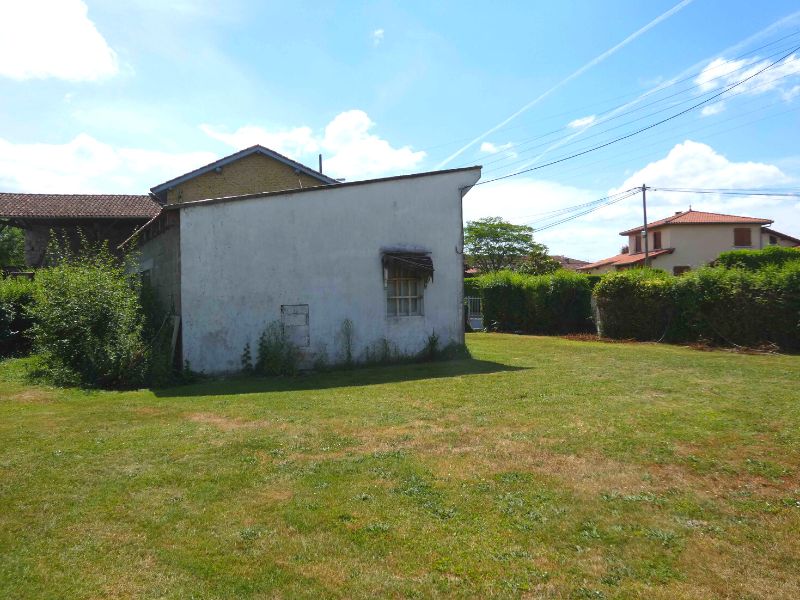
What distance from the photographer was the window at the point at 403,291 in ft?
52.2

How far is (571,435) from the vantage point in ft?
23.7

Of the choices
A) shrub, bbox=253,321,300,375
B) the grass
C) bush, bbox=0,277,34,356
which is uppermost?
bush, bbox=0,277,34,356

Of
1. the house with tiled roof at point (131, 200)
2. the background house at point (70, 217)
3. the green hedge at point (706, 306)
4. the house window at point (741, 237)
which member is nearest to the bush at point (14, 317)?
the house with tiled roof at point (131, 200)

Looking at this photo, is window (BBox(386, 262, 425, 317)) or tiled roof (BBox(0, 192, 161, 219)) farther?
tiled roof (BBox(0, 192, 161, 219))

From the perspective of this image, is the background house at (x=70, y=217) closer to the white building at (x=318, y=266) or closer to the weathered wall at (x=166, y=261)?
the weathered wall at (x=166, y=261)

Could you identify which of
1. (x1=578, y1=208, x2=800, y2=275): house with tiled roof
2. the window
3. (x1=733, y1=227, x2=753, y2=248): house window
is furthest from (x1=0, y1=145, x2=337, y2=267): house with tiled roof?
(x1=733, y1=227, x2=753, y2=248): house window

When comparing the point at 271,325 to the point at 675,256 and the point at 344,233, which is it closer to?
the point at 344,233

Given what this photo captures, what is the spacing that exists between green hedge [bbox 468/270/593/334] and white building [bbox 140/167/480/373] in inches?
489

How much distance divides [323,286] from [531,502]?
1068 cm

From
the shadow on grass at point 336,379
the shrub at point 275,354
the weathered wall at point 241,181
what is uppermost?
the weathered wall at point 241,181

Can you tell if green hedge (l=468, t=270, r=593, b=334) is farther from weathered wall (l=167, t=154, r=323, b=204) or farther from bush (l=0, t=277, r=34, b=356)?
bush (l=0, t=277, r=34, b=356)

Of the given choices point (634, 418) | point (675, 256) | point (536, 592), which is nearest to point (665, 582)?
point (536, 592)

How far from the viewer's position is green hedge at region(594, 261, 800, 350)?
17828mm

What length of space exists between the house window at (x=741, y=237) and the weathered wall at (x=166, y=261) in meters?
46.6
